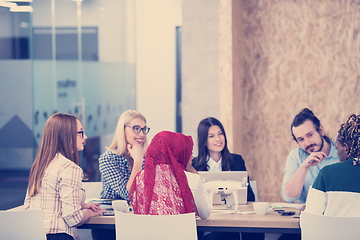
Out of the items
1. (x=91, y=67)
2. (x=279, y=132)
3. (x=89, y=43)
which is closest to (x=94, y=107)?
(x=91, y=67)

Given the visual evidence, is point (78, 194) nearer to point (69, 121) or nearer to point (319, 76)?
point (69, 121)

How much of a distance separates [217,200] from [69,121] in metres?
1.11

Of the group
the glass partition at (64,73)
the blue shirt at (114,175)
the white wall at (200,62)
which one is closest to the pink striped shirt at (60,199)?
the blue shirt at (114,175)

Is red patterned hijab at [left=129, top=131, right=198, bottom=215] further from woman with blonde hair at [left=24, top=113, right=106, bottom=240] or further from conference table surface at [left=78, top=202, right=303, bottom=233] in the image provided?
woman with blonde hair at [left=24, top=113, right=106, bottom=240]

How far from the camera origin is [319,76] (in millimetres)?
4090

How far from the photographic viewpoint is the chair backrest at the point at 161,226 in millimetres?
1776

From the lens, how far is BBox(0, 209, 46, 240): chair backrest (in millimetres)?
1921

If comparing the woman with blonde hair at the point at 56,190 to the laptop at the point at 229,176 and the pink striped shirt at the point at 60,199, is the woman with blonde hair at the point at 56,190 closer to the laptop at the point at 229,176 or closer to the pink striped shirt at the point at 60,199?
the pink striped shirt at the point at 60,199

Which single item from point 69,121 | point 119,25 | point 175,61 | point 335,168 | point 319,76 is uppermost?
point 119,25

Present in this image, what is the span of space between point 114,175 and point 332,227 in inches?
65.8

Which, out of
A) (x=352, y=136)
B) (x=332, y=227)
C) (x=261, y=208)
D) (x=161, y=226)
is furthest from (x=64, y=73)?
(x=332, y=227)

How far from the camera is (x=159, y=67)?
6.05 m

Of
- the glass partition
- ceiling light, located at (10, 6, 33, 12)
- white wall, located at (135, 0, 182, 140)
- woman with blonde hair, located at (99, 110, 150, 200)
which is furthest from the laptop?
ceiling light, located at (10, 6, 33, 12)

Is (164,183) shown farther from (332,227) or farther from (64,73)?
(64,73)
